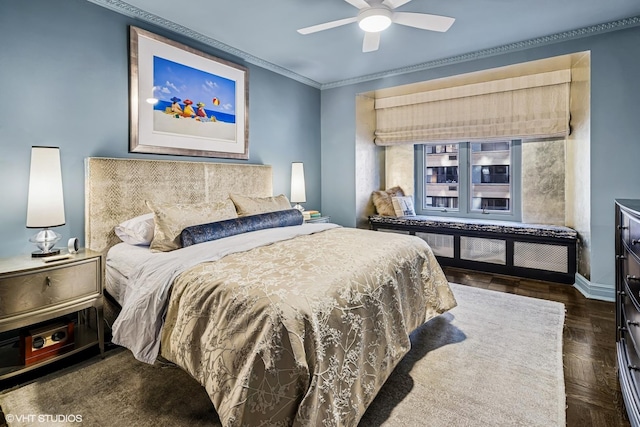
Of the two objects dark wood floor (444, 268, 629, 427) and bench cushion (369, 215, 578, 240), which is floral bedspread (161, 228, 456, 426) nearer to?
dark wood floor (444, 268, 629, 427)

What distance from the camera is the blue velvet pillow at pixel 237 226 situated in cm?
241

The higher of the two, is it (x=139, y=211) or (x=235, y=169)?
(x=235, y=169)

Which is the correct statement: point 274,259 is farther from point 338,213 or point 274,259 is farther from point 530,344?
point 338,213

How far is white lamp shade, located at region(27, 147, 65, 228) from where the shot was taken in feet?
7.00

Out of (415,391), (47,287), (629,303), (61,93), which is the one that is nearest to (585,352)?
(629,303)

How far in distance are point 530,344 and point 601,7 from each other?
2.93 meters

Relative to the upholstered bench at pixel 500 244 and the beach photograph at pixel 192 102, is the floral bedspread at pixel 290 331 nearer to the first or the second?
the beach photograph at pixel 192 102

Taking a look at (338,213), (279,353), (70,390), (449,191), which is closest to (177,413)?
(70,390)

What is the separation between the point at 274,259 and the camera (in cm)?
193

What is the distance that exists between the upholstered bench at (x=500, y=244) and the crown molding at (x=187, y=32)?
2.57m

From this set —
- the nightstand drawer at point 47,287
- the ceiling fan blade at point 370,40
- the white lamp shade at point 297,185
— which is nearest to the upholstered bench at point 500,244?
the white lamp shade at point 297,185

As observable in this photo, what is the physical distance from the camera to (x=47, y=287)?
6.65 feet

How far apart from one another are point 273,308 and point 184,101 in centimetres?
265

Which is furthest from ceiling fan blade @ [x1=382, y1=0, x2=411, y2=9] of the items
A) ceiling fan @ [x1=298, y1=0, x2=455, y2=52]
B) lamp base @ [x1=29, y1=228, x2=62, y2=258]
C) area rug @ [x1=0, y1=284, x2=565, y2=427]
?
lamp base @ [x1=29, y1=228, x2=62, y2=258]
